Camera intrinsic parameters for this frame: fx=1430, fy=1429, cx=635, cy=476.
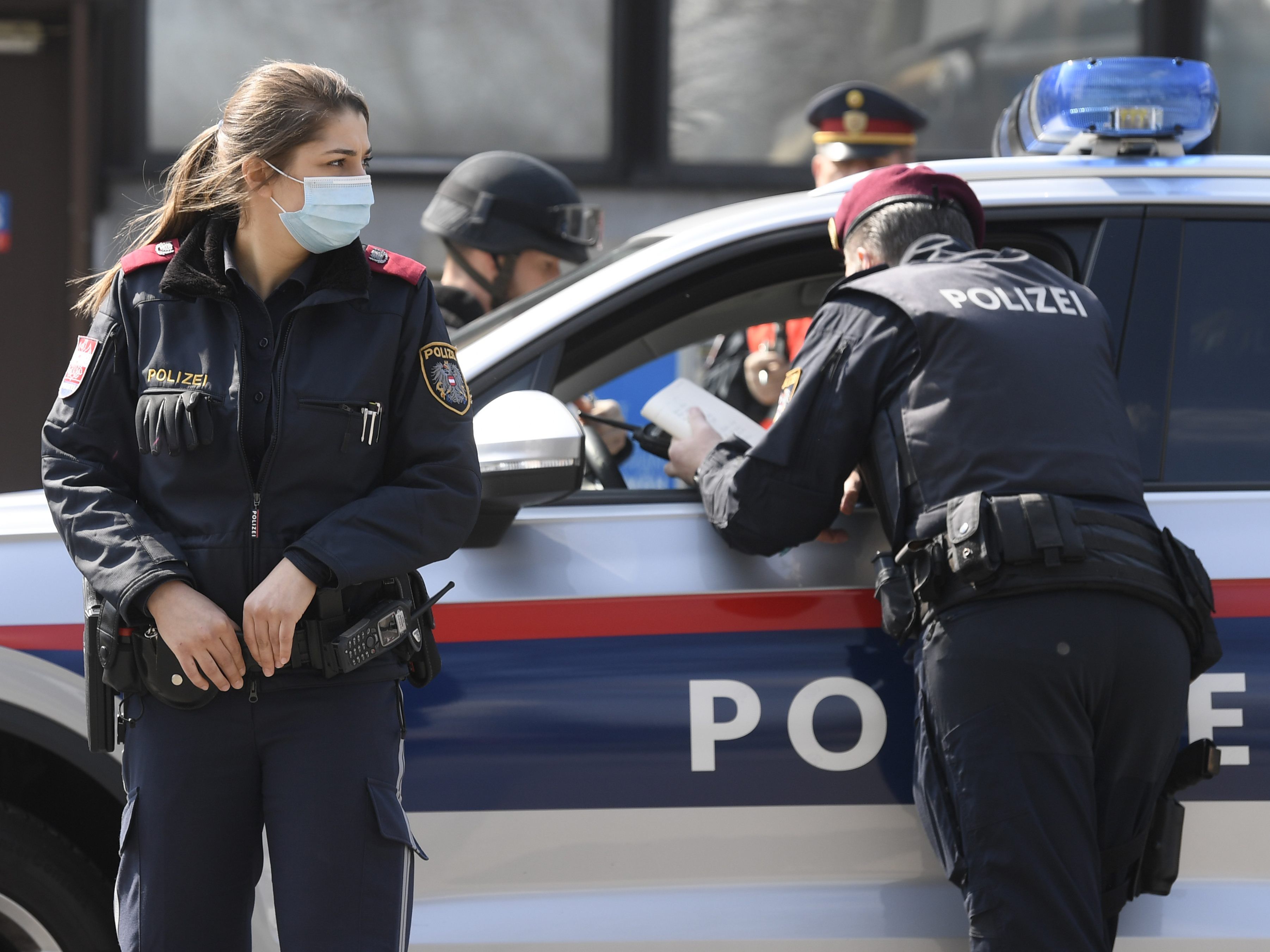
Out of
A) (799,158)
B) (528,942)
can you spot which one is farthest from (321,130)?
(799,158)

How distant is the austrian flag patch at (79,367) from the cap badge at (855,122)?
3049mm

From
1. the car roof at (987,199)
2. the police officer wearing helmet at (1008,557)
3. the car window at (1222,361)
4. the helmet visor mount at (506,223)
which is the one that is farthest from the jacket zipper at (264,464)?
the helmet visor mount at (506,223)

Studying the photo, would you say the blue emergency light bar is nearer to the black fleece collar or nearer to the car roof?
the car roof

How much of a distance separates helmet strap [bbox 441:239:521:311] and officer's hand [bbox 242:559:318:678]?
6.60 feet

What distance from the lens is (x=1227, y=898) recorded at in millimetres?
2336

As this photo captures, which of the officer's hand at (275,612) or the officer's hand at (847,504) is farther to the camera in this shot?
the officer's hand at (847,504)

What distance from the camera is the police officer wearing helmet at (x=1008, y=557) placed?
6.84ft

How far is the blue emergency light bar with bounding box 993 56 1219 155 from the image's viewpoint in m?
2.71

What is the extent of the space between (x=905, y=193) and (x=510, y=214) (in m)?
1.62

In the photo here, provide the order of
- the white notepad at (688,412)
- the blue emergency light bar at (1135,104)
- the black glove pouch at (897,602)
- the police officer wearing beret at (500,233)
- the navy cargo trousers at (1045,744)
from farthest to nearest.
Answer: the police officer wearing beret at (500,233)
the blue emergency light bar at (1135,104)
the white notepad at (688,412)
the black glove pouch at (897,602)
the navy cargo trousers at (1045,744)

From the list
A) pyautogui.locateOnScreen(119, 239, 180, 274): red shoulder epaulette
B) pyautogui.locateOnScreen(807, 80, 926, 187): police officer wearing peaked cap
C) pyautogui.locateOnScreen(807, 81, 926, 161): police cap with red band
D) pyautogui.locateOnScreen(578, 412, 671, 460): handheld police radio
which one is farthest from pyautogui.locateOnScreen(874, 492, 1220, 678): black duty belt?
pyautogui.locateOnScreen(807, 81, 926, 161): police cap with red band

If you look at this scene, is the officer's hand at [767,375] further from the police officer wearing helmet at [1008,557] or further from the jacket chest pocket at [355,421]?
the jacket chest pocket at [355,421]

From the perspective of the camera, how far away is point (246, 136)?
1955mm

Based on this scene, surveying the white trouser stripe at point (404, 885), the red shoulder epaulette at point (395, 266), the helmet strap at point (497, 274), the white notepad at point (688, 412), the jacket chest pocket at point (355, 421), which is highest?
the red shoulder epaulette at point (395, 266)
